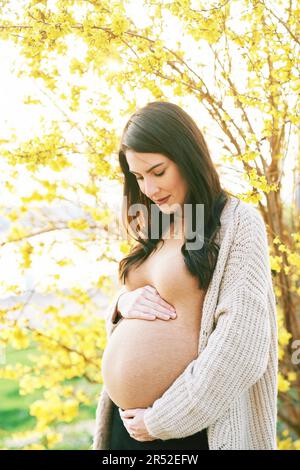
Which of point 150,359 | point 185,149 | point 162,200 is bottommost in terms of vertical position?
point 150,359

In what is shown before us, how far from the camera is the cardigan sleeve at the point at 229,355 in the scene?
155 cm

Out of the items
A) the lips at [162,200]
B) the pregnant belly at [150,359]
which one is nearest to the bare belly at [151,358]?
the pregnant belly at [150,359]

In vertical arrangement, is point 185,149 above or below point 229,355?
above

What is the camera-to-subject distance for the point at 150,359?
1684 millimetres

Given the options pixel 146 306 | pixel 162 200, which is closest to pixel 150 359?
pixel 146 306

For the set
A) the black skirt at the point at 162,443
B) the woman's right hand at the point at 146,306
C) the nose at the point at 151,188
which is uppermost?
the nose at the point at 151,188

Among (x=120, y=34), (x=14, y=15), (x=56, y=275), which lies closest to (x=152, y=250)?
(x=120, y=34)

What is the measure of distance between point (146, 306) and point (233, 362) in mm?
296

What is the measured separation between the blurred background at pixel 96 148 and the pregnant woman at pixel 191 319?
46cm

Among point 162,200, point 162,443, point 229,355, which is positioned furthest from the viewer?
point 162,200

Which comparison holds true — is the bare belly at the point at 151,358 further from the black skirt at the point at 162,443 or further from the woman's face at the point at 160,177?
the woman's face at the point at 160,177

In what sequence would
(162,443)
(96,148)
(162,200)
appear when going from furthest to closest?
(96,148), (162,200), (162,443)

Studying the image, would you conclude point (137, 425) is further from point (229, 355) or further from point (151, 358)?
point (229, 355)

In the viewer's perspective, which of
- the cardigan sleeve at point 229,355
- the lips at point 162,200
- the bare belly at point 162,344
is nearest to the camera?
the cardigan sleeve at point 229,355
